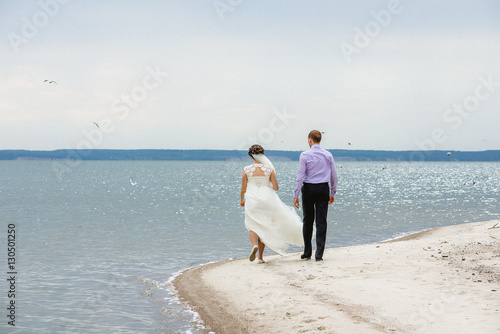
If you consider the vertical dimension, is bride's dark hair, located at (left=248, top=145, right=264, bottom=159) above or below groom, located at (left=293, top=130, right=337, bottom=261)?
above

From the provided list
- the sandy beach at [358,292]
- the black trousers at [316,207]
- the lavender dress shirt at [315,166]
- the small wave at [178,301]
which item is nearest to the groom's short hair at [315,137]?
the lavender dress shirt at [315,166]

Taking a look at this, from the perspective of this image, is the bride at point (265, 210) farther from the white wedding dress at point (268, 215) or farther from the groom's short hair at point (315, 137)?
the groom's short hair at point (315, 137)

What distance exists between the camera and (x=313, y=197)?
9305 mm

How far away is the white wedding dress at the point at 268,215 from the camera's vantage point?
384 inches

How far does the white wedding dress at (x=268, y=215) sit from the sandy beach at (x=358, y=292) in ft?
1.64

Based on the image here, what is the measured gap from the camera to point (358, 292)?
24.5 feet

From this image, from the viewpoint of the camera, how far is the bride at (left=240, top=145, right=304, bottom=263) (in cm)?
971

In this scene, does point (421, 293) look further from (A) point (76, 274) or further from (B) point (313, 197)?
(A) point (76, 274)

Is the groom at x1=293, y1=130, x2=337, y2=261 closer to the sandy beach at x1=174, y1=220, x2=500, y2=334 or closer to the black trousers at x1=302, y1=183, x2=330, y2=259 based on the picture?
the black trousers at x1=302, y1=183, x2=330, y2=259

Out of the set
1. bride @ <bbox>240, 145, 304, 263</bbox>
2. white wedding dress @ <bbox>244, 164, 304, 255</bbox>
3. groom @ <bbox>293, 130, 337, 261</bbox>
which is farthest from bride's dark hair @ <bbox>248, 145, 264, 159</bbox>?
groom @ <bbox>293, 130, 337, 261</bbox>

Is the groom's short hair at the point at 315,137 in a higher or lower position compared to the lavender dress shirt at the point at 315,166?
higher

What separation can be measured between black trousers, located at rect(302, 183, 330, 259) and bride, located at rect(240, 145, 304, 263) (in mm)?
415

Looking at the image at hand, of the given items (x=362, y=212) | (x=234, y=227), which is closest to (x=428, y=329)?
(x=234, y=227)

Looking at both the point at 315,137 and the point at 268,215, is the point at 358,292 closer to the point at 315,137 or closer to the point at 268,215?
the point at 268,215
